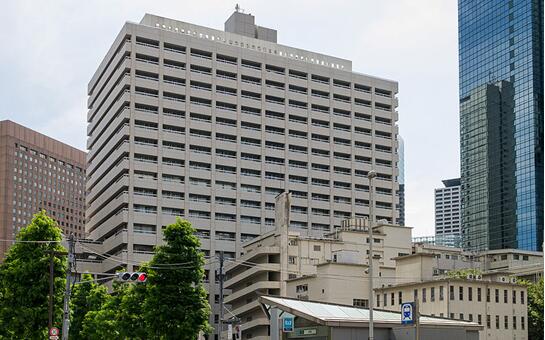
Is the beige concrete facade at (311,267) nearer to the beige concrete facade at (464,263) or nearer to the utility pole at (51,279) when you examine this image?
the beige concrete facade at (464,263)

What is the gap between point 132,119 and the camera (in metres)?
147

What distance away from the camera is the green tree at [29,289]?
65.1m

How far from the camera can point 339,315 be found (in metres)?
57.4

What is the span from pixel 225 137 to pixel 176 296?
297 feet

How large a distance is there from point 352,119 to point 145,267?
101 metres

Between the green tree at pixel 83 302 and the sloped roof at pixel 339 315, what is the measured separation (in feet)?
101

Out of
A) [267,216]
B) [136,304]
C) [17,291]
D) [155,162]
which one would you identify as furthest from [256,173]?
[17,291]

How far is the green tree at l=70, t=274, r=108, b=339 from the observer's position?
86.3 metres

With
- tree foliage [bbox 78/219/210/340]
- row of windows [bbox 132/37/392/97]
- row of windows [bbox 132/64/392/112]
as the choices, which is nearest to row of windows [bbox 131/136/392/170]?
row of windows [bbox 132/64/392/112]

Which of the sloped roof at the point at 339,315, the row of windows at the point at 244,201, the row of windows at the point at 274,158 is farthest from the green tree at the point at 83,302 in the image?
the row of windows at the point at 274,158

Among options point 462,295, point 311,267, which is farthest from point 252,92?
point 462,295

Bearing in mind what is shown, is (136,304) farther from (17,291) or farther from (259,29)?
(259,29)

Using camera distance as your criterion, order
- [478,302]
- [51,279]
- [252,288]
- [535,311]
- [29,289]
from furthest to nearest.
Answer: [252,288]
[535,311]
[478,302]
[29,289]
[51,279]

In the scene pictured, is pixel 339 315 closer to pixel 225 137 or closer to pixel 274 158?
pixel 225 137
